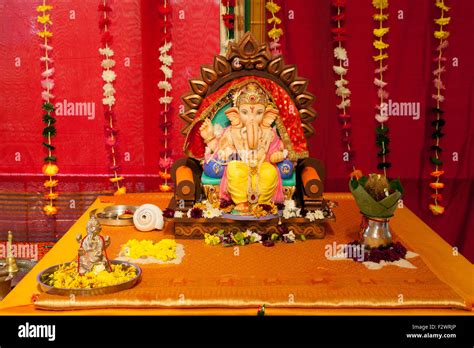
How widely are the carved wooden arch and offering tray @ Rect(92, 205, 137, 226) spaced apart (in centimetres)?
74

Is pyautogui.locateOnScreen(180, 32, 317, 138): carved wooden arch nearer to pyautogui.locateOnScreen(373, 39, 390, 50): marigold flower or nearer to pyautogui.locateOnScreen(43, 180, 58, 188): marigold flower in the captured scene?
pyautogui.locateOnScreen(373, 39, 390, 50): marigold flower

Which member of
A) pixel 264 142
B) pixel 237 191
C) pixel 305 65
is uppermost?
pixel 305 65

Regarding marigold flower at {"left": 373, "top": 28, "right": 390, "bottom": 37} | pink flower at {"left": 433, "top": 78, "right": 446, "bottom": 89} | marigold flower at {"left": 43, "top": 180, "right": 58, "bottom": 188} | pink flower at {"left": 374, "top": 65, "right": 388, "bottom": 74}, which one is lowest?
marigold flower at {"left": 43, "top": 180, "right": 58, "bottom": 188}

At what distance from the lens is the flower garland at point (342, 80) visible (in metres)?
5.24

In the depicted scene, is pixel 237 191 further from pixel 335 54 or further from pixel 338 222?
pixel 335 54

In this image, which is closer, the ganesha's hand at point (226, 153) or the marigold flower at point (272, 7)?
the ganesha's hand at point (226, 153)

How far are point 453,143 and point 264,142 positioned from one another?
1969mm

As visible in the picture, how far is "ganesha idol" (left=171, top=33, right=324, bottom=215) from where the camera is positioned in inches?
169

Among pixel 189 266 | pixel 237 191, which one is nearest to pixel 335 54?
pixel 237 191

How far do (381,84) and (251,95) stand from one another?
58.2 inches

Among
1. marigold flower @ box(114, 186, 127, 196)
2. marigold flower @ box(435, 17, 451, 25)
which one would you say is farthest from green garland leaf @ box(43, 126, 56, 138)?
marigold flower @ box(435, 17, 451, 25)

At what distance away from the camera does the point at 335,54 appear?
5.29 meters

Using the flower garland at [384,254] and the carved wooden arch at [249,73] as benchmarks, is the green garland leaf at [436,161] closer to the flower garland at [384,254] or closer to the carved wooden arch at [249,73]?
the carved wooden arch at [249,73]

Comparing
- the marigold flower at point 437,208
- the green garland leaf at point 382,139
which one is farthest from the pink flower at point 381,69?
the marigold flower at point 437,208
